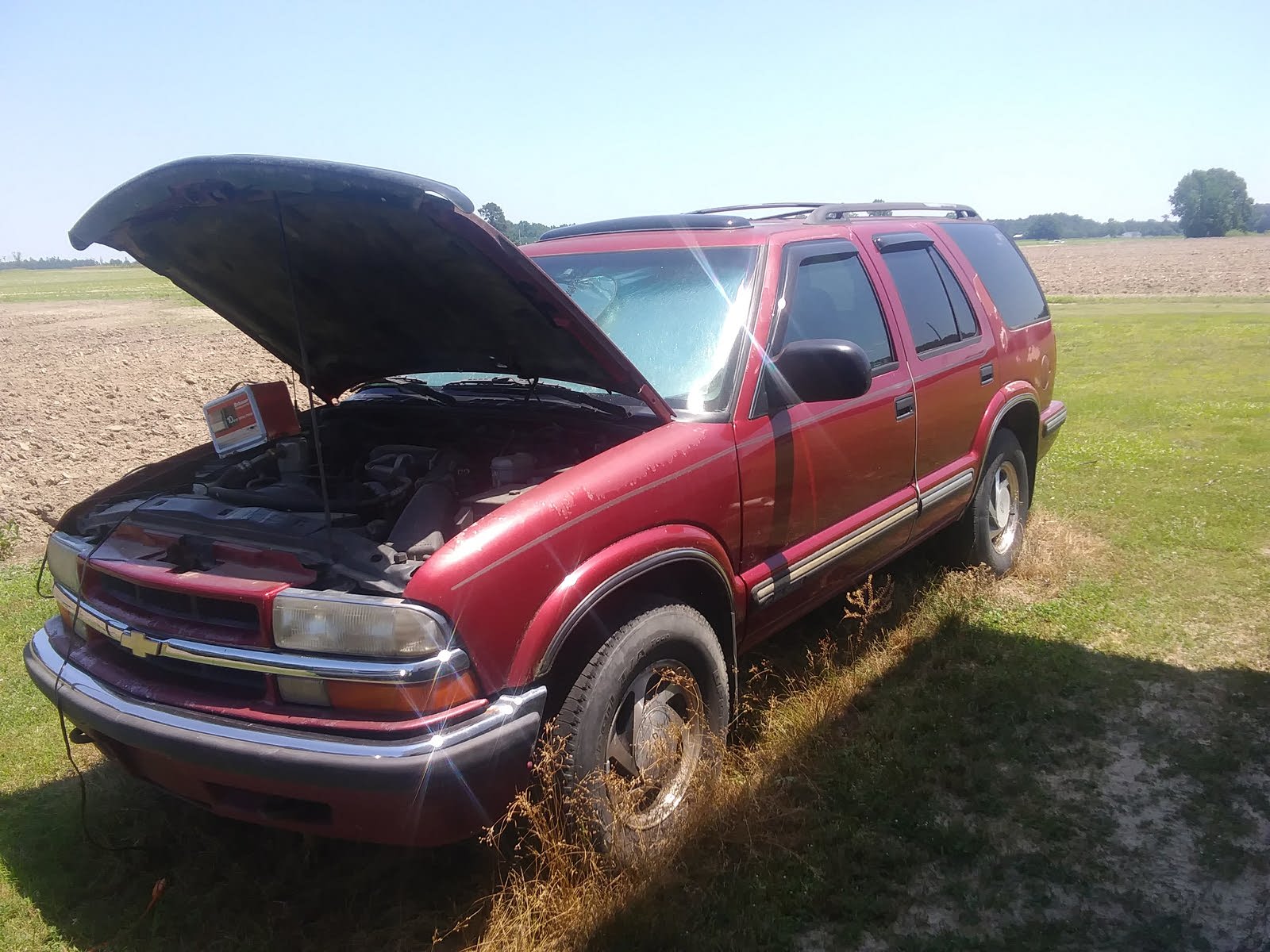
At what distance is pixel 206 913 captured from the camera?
2750 millimetres

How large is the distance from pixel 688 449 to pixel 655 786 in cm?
111

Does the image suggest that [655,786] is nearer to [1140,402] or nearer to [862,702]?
[862,702]

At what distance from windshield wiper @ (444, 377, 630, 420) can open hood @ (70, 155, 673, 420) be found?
0.31 feet

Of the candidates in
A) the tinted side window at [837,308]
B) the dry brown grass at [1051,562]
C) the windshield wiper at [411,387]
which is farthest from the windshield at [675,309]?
the dry brown grass at [1051,562]

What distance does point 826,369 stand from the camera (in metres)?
3.10

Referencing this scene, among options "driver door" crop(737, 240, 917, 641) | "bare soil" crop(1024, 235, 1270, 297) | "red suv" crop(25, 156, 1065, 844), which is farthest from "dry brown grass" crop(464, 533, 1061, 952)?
"bare soil" crop(1024, 235, 1270, 297)

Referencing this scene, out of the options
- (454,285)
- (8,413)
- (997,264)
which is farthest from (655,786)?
(8,413)

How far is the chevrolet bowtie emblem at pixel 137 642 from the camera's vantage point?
251 cm

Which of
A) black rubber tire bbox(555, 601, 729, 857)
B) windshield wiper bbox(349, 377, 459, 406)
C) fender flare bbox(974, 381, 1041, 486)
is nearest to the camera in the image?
black rubber tire bbox(555, 601, 729, 857)

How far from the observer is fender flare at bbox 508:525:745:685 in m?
2.40

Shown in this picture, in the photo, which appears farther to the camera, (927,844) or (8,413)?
(8,413)

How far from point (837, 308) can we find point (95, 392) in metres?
10.2

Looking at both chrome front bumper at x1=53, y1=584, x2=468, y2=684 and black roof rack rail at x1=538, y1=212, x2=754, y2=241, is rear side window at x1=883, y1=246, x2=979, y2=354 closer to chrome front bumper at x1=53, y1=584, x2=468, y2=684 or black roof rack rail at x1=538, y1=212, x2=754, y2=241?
black roof rack rail at x1=538, y1=212, x2=754, y2=241

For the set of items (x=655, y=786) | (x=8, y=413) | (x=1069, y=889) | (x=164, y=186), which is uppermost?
(x=164, y=186)
